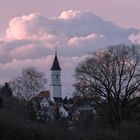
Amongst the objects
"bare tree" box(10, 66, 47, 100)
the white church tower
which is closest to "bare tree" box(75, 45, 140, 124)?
"bare tree" box(10, 66, 47, 100)

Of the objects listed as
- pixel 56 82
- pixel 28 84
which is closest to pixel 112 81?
pixel 28 84

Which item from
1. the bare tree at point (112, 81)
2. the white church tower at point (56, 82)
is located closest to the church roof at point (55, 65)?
the white church tower at point (56, 82)

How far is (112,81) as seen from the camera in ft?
219

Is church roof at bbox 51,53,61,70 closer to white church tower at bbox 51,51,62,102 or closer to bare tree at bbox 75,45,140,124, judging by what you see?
white church tower at bbox 51,51,62,102

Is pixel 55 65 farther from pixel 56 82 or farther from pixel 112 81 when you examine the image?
pixel 112 81

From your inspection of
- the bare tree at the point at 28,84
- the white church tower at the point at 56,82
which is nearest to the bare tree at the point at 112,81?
the bare tree at the point at 28,84

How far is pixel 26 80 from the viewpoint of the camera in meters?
91.4

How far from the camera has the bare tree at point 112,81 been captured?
6538cm

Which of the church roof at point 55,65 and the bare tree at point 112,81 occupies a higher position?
the church roof at point 55,65

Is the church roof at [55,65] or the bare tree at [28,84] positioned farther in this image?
the church roof at [55,65]

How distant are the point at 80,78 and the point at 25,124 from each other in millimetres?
30498

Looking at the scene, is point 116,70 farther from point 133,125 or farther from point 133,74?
point 133,125

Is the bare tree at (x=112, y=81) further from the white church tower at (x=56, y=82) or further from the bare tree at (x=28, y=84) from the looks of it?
the white church tower at (x=56, y=82)

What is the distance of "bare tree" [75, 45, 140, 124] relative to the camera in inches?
2574
